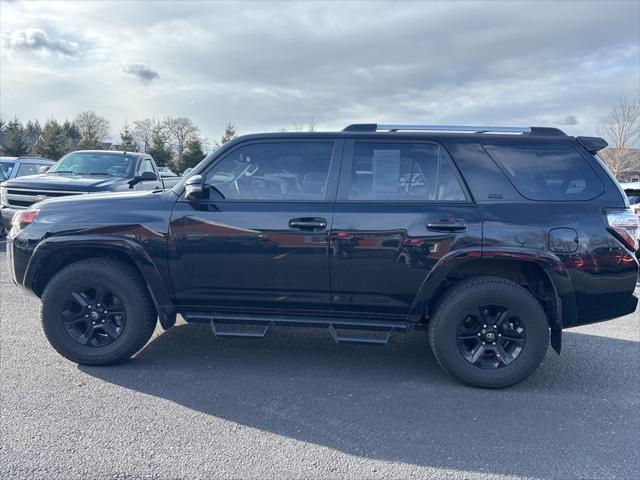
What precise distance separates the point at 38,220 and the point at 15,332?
1428 mm

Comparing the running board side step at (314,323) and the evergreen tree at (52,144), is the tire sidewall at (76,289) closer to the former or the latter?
the running board side step at (314,323)

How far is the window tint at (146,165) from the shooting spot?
10.1 meters

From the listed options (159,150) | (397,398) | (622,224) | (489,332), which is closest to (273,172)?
(397,398)

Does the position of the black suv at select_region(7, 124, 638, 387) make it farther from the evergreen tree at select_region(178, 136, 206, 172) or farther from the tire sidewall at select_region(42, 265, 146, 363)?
the evergreen tree at select_region(178, 136, 206, 172)

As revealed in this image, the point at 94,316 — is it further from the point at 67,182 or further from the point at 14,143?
the point at 14,143

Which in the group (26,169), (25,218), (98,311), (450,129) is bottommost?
(98,311)

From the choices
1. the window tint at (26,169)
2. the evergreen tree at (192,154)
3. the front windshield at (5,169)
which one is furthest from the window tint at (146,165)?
the evergreen tree at (192,154)

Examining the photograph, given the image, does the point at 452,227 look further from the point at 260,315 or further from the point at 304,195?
the point at 260,315

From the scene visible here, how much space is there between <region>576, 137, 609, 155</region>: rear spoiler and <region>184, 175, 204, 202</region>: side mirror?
9.83 feet

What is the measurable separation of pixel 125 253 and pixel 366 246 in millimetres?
1962

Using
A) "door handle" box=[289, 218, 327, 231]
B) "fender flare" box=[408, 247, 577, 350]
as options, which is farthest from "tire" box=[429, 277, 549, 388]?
"door handle" box=[289, 218, 327, 231]

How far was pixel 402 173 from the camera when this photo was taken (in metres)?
3.97

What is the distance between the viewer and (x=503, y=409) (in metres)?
3.58

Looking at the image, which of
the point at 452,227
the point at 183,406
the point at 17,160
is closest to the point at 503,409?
the point at 452,227
